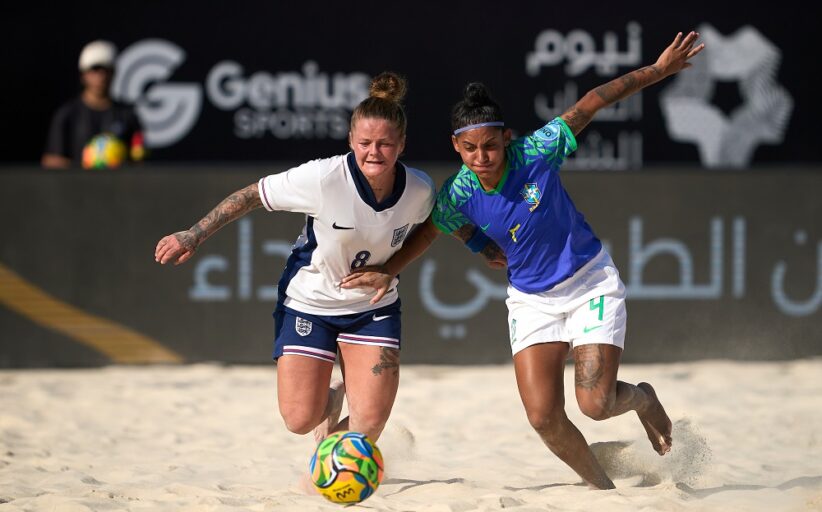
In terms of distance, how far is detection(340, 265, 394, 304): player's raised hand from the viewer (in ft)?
17.7

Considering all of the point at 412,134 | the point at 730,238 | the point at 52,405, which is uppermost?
the point at 412,134

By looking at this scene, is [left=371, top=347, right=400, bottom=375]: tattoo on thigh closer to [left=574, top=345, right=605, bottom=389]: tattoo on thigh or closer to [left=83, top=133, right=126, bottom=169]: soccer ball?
[left=574, top=345, right=605, bottom=389]: tattoo on thigh

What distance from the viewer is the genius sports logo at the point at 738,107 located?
36.8ft

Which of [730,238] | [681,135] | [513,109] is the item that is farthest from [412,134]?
[730,238]

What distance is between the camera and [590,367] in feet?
17.2

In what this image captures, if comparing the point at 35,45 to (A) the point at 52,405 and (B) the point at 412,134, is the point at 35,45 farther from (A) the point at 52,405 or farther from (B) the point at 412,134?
(A) the point at 52,405

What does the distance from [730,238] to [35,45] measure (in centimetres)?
615

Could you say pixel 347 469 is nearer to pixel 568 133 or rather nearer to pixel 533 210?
pixel 533 210

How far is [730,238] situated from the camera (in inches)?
355

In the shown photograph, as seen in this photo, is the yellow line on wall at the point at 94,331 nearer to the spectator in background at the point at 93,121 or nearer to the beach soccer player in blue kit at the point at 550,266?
the spectator in background at the point at 93,121

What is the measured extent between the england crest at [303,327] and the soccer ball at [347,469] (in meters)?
0.73

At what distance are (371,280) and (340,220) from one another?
1.00ft

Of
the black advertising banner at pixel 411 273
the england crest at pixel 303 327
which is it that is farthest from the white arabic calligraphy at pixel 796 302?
the england crest at pixel 303 327

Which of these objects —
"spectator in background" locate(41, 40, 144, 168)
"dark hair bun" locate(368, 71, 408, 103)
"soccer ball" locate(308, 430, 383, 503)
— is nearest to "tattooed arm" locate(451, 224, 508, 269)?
"dark hair bun" locate(368, 71, 408, 103)
